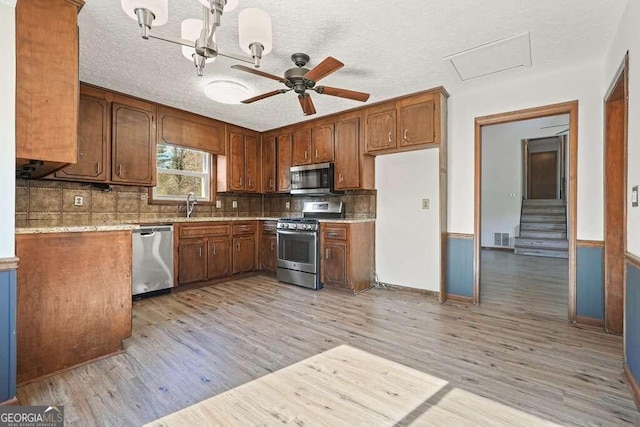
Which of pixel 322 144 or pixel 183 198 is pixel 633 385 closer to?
pixel 322 144

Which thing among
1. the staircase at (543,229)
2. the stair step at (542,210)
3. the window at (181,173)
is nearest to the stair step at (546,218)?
the staircase at (543,229)

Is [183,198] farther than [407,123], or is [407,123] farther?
[183,198]

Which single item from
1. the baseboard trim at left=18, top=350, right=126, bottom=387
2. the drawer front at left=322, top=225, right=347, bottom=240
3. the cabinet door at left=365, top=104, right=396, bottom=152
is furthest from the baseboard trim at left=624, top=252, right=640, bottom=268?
the baseboard trim at left=18, top=350, right=126, bottom=387

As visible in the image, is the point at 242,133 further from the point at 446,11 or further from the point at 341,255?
the point at 446,11

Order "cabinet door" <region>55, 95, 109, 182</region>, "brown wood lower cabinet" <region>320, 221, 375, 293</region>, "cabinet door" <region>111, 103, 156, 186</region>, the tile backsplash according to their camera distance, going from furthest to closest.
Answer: "brown wood lower cabinet" <region>320, 221, 375, 293</region>, "cabinet door" <region>111, 103, 156, 186</region>, "cabinet door" <region>55, 95, 109, 182</region>, the tile backsplash

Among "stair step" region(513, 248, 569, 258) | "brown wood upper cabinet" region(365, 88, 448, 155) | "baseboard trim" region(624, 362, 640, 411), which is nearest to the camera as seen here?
"baseboard trim" region(624, 362, 640, 411)

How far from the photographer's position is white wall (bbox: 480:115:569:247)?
7676 millimetres

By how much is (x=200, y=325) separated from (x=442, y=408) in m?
2.10

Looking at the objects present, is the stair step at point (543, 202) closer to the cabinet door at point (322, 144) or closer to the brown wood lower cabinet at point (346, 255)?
the brown wood lower cabinet at point (346, 255)

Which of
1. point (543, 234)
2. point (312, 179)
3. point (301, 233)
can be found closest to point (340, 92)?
point (312, 179)

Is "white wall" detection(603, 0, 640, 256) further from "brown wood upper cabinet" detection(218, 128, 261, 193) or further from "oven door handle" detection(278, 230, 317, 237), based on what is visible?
"brown wood upper cabinet" detection(218, 128, 261, 193)

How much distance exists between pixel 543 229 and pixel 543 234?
8.0 inches

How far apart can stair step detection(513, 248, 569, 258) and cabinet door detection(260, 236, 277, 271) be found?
5.76 meters

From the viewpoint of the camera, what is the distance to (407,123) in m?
3.61
